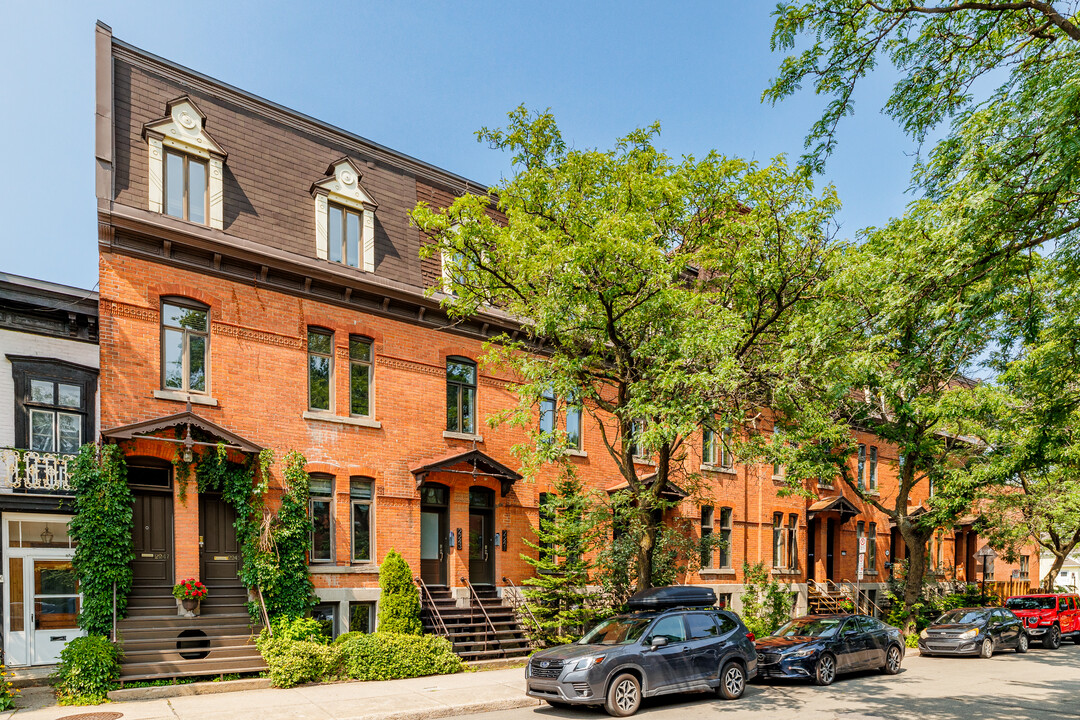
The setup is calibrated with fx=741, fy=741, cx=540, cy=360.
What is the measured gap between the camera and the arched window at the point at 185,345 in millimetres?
15327

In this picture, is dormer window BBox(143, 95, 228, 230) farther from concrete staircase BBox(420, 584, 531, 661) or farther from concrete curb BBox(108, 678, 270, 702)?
concrete staircase BBox(420, 584, 531, 661)

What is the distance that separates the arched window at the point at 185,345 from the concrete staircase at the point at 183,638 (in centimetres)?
412

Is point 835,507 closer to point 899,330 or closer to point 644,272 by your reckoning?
point 644,272

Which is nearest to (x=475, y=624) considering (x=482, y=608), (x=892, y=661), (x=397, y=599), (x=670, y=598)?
(x=482, y=608)

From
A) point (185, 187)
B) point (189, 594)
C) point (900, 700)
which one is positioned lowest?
point (900, 700)

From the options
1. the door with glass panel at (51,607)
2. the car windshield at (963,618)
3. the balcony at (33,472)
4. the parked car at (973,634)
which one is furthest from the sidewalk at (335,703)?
the car windshield at (963,618)

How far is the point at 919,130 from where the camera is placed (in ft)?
29.5

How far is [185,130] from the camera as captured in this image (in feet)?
52.2

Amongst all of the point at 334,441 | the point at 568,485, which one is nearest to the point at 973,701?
the point at 568,485

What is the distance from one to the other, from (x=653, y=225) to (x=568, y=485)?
8517mm

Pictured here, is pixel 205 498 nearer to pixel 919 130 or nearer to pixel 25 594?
pixel 25 594

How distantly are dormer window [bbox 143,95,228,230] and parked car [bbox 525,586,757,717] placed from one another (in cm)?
1153

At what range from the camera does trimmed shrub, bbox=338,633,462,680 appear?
47.1 ft

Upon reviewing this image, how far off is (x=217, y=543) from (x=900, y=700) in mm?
13552
